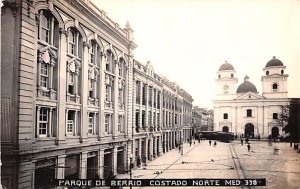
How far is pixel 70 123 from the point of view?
12094 millimetres

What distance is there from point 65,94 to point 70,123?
1.48 meters

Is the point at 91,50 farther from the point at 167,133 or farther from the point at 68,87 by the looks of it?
the point at 167,133

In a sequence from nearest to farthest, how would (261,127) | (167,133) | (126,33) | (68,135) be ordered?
(68,135) < (126,33) < (167,133) < (261,127)

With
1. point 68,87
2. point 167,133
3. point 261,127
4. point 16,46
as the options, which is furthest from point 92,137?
point 261,127

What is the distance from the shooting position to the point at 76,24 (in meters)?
12.0

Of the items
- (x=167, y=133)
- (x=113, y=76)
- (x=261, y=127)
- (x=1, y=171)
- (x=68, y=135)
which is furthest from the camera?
(x=261, y=127)

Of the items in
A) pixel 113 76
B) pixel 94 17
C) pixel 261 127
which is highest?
pixel 94 17

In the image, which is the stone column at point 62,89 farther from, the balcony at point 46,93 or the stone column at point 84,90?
the stone column at point 84,90

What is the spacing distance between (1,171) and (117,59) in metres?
9.19

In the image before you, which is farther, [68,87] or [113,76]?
[113,76]

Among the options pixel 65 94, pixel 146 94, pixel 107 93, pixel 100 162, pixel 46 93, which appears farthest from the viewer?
pixel 146 94

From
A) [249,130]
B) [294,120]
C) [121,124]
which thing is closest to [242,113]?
[249,130]

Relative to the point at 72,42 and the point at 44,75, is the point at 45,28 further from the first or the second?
the point at 72,42

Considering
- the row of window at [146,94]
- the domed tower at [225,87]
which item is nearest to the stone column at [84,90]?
the row of window at [146,94]
